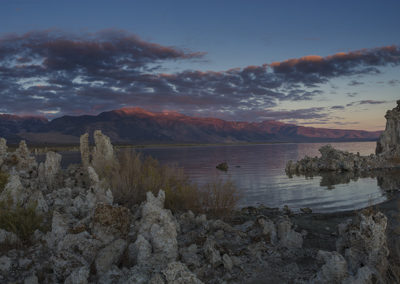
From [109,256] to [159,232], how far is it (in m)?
0.90

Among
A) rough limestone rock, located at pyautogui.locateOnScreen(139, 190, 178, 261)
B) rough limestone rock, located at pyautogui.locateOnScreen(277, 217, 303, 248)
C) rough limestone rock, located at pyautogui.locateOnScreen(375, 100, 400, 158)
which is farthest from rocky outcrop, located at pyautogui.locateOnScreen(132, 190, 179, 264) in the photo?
rough limestone rock, located at pyautogui.locateOnScreen(375, 100, 400, 158)

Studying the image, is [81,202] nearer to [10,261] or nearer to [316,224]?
[10,261]

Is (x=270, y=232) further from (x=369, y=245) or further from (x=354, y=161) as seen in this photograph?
(x=354, y=161)

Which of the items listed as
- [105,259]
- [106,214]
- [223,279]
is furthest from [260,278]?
[106,214]

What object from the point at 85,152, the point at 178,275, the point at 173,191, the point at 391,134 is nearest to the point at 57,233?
the point at 178,275

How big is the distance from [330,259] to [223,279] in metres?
1.70

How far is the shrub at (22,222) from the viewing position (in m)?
6.23

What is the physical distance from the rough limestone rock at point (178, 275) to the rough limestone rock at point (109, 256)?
1.46m

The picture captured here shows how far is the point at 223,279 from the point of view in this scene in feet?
15.9

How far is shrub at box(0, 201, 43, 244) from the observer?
623 cm

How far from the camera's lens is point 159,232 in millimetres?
5199

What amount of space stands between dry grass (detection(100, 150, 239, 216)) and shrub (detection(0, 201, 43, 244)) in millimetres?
3587

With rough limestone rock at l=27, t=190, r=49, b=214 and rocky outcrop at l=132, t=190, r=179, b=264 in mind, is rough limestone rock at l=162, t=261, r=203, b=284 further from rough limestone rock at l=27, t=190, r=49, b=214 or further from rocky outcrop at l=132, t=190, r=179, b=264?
rough limestone rock at l=27, t=190, r=49, b=214

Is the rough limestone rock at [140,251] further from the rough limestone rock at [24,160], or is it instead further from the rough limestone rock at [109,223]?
the rough limestone rock at [24,160]
